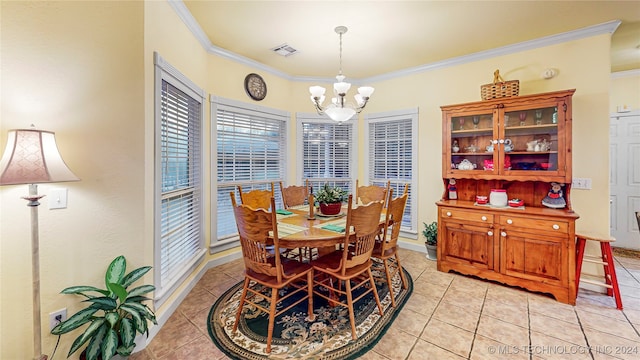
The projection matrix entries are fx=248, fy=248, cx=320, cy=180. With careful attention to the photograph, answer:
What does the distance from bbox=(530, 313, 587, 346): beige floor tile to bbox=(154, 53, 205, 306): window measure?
10.4 ft

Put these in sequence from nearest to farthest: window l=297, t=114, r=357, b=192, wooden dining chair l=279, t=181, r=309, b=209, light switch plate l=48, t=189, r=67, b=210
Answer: light switch plate l=48, t=189, r=67, b=210
wooden dining chair l=279, t=181, r=309, b=209
window l=297, t=114, r=357, b=192

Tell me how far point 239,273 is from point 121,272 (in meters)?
1.61

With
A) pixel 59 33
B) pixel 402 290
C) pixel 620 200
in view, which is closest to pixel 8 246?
pixel 59 33

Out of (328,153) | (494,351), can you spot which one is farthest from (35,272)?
(328,153)

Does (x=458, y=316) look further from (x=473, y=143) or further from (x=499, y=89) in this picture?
(x=499, y=89)

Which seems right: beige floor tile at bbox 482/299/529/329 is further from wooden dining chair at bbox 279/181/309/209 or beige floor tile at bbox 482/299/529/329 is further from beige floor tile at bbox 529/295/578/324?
wooden dining chair at bbox 279/181/309/209

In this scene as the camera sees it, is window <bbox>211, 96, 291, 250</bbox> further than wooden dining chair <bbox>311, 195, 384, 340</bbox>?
Yes

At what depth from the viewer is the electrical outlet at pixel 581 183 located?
2.81m

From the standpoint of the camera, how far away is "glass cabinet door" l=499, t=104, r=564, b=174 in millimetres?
2748

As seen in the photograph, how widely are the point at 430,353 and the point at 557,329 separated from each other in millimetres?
1197

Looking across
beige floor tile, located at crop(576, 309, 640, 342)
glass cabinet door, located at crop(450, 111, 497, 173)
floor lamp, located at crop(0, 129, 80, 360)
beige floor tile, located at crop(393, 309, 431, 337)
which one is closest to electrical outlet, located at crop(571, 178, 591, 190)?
glass cabinet door, located at crop(450, 111, 497, 173)

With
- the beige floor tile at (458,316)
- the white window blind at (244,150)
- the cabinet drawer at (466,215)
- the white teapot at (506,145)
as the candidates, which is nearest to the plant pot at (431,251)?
the cabinet drawer at (466,215)

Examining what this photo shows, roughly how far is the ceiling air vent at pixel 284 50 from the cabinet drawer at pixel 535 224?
10.6 feet

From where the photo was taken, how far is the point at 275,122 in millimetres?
4094
